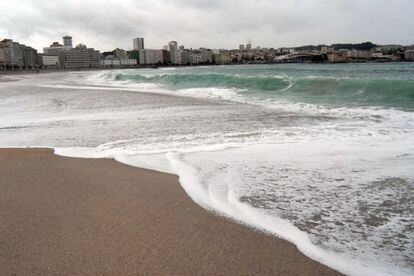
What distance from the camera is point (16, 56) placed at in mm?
163625

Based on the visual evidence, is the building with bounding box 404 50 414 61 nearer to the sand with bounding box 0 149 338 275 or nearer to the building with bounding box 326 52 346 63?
the building with bounding box 326 52 346 63

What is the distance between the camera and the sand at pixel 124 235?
2.59 meters

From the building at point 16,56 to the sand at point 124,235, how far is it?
167 metres

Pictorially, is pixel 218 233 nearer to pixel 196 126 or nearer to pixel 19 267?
pixel 19 267

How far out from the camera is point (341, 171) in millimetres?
4707

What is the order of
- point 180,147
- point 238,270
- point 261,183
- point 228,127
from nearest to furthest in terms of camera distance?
point 238,270 < point 261,183 < point 180,147 < point 228,127

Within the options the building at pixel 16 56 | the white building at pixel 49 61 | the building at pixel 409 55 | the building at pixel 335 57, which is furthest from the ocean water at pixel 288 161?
the white building at pixel 49 61

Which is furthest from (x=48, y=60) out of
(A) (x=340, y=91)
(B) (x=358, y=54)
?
(A) (x=340, y=91)

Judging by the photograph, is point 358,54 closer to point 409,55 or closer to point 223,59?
point 409,55

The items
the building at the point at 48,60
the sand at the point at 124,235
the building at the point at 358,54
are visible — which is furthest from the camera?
the building at the point at 48,60

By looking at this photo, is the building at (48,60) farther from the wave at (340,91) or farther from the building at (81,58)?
the wave at (340,91)

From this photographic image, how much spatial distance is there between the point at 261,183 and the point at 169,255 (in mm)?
1832

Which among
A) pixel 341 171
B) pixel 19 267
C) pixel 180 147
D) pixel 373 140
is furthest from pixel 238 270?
pixel 373 140

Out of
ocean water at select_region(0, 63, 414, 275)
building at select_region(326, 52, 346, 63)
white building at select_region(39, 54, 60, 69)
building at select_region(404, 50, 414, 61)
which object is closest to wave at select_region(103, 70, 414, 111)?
ocean water at select_region(0, 63, 414, 275)
